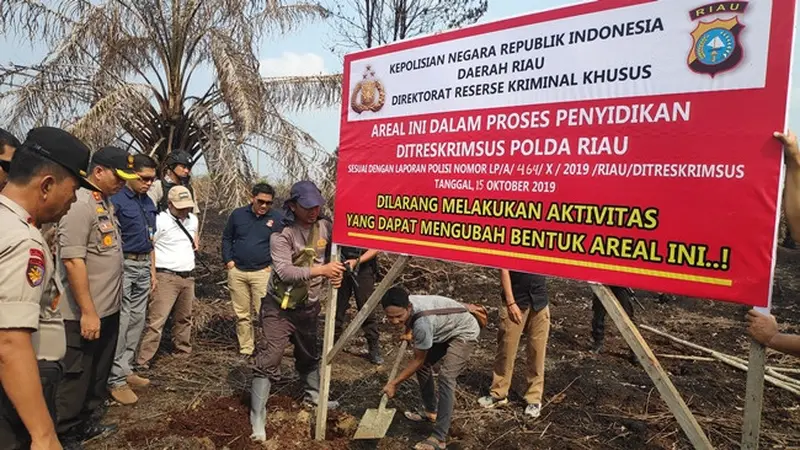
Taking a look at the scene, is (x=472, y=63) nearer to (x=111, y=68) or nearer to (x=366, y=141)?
(x=366, y=141)

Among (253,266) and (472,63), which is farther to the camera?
(253,266)

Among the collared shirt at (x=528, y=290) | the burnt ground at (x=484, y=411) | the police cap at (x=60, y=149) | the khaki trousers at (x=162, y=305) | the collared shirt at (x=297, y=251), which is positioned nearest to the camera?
the police cap at (x=60, y=149)

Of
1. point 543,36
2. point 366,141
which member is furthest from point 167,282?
point 543,36

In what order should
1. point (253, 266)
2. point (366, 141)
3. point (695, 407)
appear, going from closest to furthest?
1. point (366, 141)
2. point (695, 407)
3. point (253, 266)

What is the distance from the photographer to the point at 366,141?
130 inches

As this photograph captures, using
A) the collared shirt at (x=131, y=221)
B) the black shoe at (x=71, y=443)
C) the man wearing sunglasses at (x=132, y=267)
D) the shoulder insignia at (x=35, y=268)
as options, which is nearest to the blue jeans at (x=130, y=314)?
the man wearing sunglasses at (x=132, y=267)

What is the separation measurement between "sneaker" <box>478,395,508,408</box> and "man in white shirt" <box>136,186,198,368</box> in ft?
9.87

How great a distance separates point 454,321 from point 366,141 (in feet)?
4.64

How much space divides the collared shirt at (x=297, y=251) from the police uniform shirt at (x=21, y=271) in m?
1.78

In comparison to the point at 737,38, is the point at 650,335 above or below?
below

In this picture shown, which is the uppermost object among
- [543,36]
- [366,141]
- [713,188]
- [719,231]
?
[543,36]

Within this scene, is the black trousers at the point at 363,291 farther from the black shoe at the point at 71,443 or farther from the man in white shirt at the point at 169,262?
the black shoe at the point at 71,443

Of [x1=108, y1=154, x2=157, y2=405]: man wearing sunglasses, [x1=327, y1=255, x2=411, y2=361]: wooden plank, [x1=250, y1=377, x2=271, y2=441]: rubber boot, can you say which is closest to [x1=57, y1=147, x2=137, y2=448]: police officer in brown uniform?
[x1=108, y1=154, x2=157, y2=405]: man wearing sunglasses

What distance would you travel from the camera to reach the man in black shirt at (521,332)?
4.31m
